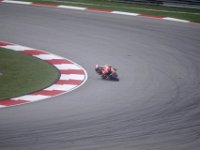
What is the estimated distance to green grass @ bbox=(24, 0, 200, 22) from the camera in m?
21.2

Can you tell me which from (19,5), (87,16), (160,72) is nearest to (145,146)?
(160,72)

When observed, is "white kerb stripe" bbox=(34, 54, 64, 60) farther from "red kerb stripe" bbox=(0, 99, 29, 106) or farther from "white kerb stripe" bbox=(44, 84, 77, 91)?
"red kerb stripe" bbox=(0, 99, 29, 106)

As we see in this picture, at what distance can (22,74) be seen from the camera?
13.2 meters

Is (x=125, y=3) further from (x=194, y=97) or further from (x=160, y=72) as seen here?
(x=194, y=97)

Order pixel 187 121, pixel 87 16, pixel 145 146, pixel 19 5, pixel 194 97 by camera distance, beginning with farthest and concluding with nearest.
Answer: pixel 19 5 < pixel 87 16 < pixel 194 97 < pixel 187 121 < pixel 145 146

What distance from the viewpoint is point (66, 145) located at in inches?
332

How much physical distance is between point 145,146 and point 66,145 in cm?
108

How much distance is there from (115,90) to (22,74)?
7.83 feet

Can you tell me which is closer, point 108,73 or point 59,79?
point 108,73

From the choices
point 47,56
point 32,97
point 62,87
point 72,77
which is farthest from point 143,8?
point 32,97

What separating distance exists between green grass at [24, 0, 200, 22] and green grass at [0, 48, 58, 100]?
740 cm

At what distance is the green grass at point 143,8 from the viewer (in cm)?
2119

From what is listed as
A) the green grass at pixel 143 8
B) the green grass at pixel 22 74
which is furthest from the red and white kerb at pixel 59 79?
the green grass at pixel 143 8

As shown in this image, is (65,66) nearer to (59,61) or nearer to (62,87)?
(59,61)
